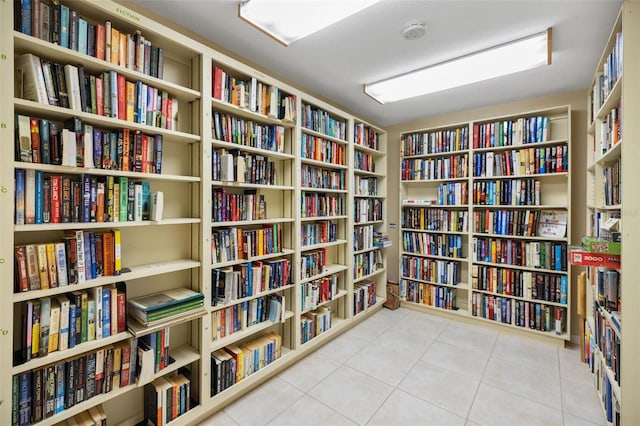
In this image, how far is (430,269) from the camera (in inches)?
143

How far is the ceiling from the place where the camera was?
5.60ft

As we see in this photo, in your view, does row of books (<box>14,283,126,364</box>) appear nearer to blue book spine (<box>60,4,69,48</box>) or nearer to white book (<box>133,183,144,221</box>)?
white book (<box>133,183,144,221</box>)

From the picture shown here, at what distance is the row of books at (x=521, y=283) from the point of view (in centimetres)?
286

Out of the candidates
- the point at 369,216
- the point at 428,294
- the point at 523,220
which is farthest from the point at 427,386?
the point at 523,220

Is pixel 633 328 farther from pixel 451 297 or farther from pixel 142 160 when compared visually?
pixel 142 160

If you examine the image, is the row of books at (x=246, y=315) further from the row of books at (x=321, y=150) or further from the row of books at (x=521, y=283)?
the row of books at (x=521, y=283)

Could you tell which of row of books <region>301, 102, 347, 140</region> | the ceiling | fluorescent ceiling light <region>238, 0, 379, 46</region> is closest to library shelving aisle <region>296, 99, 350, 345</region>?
row of books <region>301, 102, 347, 140</region>

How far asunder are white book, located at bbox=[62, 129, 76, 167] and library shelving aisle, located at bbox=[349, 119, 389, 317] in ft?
8.17

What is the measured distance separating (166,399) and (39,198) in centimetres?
133

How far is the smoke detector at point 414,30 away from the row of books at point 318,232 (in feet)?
5.87

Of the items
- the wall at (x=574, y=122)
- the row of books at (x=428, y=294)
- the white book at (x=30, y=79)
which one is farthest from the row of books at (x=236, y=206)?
the wall at (x=574, y=122)

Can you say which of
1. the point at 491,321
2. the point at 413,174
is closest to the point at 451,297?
the point at 491,321

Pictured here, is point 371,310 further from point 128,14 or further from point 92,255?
point 128,14

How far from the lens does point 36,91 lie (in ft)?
4.07
